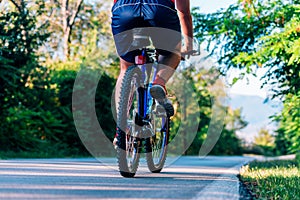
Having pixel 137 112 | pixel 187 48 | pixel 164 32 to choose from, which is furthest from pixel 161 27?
pixel 137 112

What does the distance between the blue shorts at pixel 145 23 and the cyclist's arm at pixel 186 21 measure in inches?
2.0

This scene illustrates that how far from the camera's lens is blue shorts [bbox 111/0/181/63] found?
4438 mm

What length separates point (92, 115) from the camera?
1414cm

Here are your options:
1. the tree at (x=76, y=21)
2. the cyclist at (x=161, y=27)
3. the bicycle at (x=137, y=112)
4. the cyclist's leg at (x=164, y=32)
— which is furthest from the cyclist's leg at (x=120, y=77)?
the tree at (x=76, y=21)

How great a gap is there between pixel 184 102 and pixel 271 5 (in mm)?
18267

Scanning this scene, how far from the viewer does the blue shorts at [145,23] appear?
175 inches

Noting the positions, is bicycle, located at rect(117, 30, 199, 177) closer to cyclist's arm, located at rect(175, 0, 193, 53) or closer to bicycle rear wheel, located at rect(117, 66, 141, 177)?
bicycle rear wheel, located at rect(117, 66, 141, 177)

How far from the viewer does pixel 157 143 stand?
5195 mm

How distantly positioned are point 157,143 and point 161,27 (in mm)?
1240

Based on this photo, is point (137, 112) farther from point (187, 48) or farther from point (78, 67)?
point (78, 67)

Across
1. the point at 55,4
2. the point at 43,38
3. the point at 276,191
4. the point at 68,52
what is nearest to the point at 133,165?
the point at 276,191

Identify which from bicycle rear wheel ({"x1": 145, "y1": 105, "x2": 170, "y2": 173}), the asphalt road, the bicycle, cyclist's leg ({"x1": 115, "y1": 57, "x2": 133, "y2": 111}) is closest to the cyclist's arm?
the bicycle

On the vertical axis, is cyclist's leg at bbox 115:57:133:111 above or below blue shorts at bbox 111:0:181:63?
below

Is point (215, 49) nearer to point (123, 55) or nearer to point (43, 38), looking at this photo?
point (43, 38)
